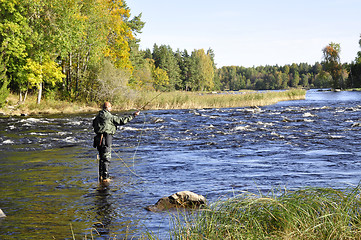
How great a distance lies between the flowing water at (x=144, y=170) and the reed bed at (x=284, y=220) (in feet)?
2.37

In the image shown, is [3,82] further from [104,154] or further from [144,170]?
[104,154]

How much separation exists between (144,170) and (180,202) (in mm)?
4427

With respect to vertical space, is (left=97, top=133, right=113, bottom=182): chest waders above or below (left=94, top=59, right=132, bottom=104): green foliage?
below

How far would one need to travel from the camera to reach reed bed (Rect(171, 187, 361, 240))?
4.60 m

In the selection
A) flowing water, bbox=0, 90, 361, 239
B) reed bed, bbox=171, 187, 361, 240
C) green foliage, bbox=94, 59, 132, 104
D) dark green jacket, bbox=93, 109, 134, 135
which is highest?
green foliage, bbox=94, 59, 132, 104

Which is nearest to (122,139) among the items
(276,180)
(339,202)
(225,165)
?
(225,165)

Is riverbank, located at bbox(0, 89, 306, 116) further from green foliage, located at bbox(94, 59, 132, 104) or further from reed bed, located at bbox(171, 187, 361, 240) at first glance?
reed bed, located at bbox(171, 187, 361, 240)

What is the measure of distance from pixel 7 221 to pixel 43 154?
8.02 meters

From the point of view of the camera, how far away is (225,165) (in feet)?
40.8

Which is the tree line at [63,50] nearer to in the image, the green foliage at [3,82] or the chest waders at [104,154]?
the green foliage at [3,82]

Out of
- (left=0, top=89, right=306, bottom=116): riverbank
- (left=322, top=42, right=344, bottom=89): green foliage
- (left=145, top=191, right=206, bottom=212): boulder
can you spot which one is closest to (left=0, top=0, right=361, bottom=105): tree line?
(left=0, top=89, right=306, bottom=116): riverbank

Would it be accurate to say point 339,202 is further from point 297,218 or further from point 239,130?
point 239,130

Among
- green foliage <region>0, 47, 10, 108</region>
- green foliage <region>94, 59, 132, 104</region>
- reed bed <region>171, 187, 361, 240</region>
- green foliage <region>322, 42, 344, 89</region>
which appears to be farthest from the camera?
green foliage <region>322, 42, 344, 89</region>

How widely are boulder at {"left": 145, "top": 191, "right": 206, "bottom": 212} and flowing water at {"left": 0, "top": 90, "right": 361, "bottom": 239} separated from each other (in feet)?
0.94
